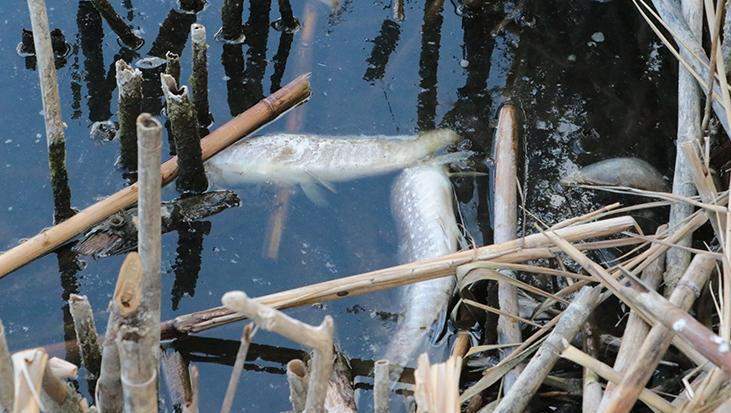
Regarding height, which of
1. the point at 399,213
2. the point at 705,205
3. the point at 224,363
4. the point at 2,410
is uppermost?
the point at 705,205

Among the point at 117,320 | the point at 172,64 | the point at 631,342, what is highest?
the point at 172,64

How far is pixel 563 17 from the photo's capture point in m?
6.42

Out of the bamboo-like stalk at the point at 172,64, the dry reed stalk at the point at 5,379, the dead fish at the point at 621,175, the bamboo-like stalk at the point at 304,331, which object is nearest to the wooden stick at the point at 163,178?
the bamboo-like stalk at the point at 172,64

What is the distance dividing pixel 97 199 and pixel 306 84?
145cm

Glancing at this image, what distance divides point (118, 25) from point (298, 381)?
3877 mm

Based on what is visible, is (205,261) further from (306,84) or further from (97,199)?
(306,84)

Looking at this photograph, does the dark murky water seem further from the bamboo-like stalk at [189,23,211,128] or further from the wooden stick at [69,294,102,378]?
the wooden stick at [69,294,102,378]

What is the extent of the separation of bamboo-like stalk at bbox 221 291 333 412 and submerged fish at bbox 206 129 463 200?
2903mm

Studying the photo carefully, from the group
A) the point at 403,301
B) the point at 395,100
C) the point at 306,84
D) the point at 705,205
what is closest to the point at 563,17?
the point at 395,100

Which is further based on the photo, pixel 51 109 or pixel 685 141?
pixel 51 109

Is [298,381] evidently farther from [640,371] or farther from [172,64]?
[172,64]

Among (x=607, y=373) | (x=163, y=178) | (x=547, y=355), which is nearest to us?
(x=607, y=373)

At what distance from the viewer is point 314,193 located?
5297 millimetres

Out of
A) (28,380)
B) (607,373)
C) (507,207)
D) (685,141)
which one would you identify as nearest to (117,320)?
(28,380)
